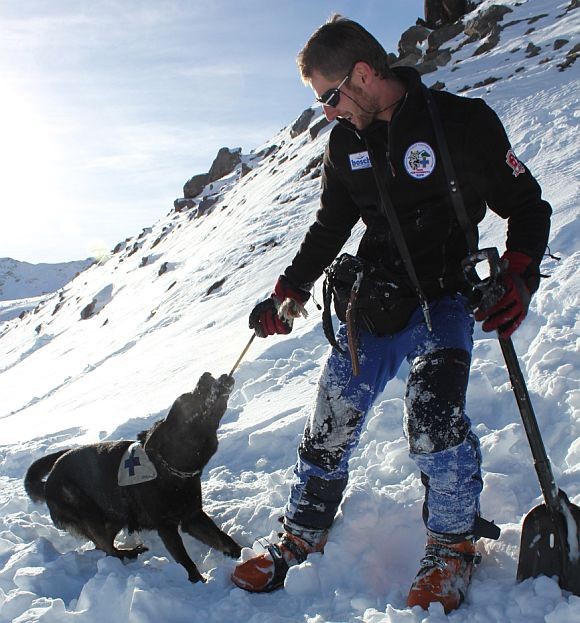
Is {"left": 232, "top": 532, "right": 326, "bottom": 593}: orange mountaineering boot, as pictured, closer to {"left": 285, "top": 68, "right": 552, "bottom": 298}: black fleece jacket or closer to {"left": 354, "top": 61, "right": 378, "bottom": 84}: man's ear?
{"left": 285, "top": 68, "right": 552, "bottom": 298}: black fleece jacket

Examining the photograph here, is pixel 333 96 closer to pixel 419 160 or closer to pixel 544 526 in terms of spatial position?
pixel 419 160

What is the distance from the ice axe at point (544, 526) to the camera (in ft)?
8.13

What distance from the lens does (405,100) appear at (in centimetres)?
273

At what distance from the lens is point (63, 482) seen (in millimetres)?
4383

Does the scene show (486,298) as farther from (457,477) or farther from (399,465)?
(399,465)

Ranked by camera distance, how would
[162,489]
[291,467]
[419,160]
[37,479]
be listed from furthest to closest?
1. [291,467]
2. [37,479]
3. [162,489]
4. [419,160]

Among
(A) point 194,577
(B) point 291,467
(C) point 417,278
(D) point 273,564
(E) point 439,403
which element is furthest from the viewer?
(B) point 291,467

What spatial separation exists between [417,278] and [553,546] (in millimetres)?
1321

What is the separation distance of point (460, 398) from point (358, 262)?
0.86 meters

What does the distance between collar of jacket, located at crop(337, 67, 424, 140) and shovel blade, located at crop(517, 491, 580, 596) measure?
1.90m

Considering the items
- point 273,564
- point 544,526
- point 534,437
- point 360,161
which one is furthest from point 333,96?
point 273,564

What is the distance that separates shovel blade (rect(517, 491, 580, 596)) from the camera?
2.46 m

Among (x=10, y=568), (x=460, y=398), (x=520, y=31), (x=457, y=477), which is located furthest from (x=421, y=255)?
(x=520, y=31)

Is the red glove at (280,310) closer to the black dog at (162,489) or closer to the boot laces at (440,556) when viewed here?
the black dog at (162,489)
